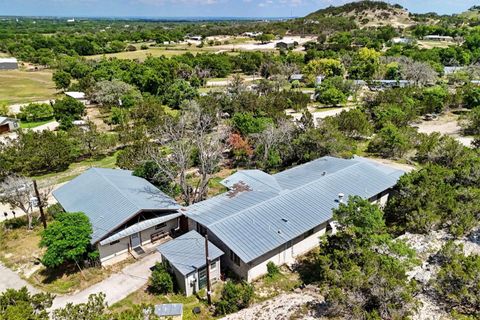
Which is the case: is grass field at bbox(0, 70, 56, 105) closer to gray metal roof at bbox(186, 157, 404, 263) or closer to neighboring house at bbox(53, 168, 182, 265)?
neighboring house at bbox(53, 168, 182, 265)

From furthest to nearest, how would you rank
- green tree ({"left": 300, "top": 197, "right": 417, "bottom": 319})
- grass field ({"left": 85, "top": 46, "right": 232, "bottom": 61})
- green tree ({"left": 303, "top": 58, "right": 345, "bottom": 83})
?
grass field ({"left": 85, "top": 46, "right": 232, "bottom": 61})
green tree ({"left": 303, "top": 58, "right": 345, "bottom": 83})
green tree ({"left": 300, "top": 197, "right": 417, "bottom": 319})

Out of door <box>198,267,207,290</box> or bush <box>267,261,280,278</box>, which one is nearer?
door <box>198,267,207,290</box>

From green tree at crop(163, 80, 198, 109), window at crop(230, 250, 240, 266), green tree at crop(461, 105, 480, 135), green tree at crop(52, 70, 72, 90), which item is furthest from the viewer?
green tree at crop(52, 70, 72, 90)

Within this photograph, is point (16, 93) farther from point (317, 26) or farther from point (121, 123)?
point (317, 26)

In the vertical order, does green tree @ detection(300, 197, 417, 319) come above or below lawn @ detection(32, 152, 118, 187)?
above

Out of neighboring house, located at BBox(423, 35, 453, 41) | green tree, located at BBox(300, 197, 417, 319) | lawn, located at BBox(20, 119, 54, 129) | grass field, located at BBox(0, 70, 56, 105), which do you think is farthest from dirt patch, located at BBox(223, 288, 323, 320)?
neighboring house, located at BBox(423, 35, 453, 41)

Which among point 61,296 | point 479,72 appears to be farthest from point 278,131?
point 479,72
